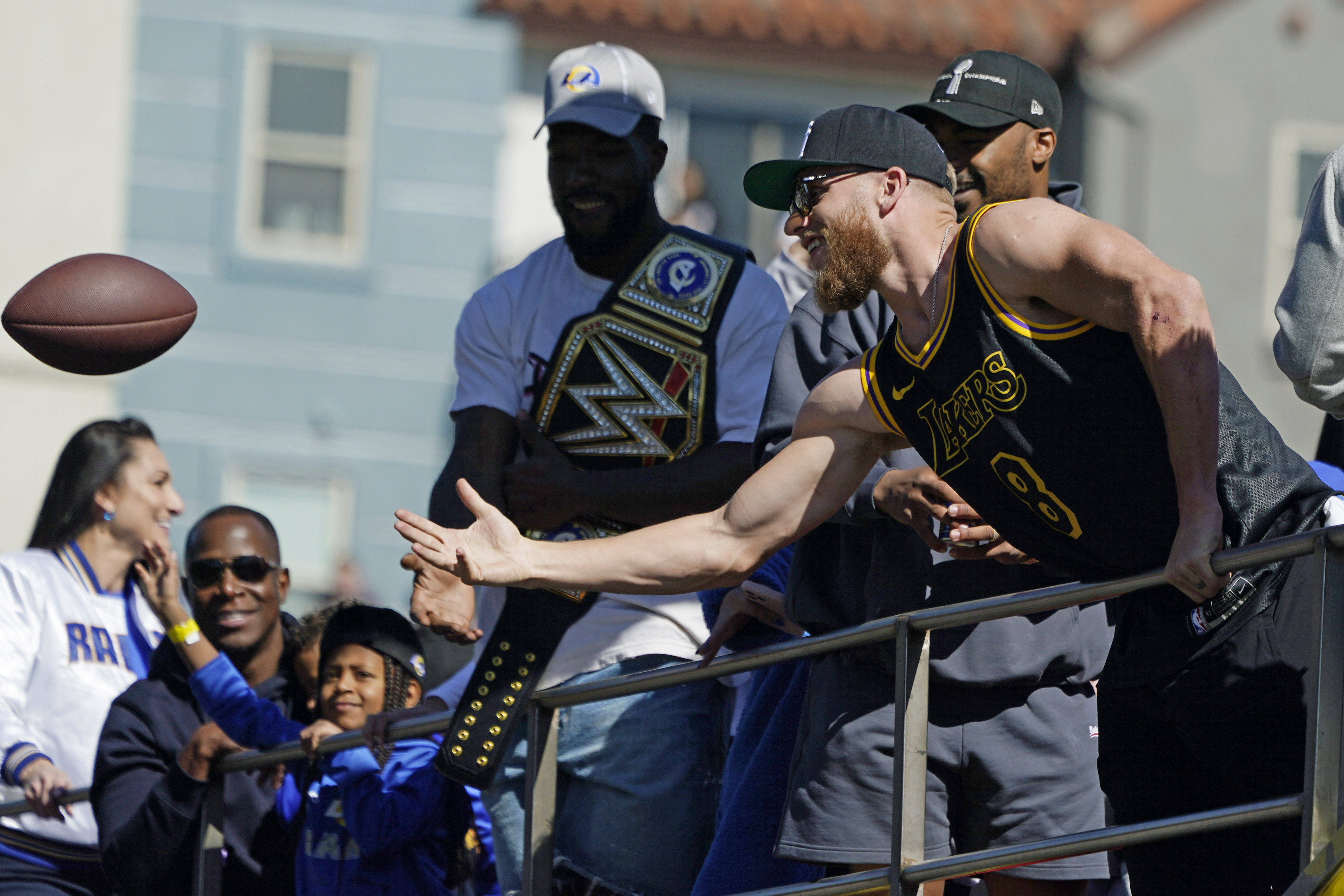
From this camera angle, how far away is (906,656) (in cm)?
349

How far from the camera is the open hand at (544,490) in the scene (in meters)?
Result: 4.54

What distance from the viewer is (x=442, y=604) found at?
14.8 ft

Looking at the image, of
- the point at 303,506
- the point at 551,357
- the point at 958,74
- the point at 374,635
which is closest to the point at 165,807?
the point at 374,635

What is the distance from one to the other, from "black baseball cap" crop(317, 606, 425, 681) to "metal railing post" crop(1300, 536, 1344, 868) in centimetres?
286

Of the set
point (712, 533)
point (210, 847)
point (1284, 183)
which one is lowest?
point (210, 847)

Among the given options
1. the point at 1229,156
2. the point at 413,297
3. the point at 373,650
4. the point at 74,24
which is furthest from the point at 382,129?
the point at 373,650

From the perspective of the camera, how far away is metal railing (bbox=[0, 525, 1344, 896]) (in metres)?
2.87

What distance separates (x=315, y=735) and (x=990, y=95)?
90.5 inches

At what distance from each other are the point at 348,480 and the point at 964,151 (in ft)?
38.0

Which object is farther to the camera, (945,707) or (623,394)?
(623,394)

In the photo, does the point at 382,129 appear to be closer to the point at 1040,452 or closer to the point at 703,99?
the point at 703,99

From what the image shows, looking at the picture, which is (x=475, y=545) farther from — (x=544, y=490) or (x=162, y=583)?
(x=162, y=583)

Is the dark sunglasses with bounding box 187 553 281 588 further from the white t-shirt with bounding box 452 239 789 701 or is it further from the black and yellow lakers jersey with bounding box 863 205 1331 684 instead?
the black and yellow lakers jersey with bounding box 863 205 1331 684

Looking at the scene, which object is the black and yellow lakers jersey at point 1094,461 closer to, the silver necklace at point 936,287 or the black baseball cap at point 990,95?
the silver necklace at point 936,287
